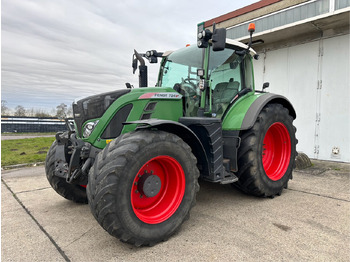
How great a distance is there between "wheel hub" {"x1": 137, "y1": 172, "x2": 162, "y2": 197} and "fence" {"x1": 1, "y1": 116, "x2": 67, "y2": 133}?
703 inches

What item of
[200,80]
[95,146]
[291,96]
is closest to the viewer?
[95,146]

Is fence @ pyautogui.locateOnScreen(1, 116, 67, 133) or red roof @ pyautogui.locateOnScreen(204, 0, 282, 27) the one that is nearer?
red roof @ pyautogui.locateOnScreen(204, 0, 282, 27)

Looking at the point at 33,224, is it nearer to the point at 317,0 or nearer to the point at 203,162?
the point at 203,162

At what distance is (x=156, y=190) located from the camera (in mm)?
2471

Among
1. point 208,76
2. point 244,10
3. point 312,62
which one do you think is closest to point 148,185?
point 208,76

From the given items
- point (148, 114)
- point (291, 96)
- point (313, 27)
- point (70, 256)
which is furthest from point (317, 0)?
point (70, 256)

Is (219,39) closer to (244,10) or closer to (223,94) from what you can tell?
(223,94)

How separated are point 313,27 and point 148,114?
209 inches

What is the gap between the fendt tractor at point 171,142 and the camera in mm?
2180

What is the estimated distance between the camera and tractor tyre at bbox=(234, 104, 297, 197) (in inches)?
131

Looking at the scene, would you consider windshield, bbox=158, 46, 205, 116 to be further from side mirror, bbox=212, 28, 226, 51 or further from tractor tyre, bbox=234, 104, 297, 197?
tractor tyre, bbox=234, 104, 297, 197

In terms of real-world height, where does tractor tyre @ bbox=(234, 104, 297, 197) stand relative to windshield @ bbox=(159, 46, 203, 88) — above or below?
below

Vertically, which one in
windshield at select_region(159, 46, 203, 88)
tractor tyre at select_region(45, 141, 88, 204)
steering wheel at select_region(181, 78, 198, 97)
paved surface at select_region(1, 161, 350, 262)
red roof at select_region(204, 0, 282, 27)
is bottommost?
paved surface at select_region(1, 161, 350, 262)

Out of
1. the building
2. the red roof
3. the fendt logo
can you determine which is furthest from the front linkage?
the red roof
